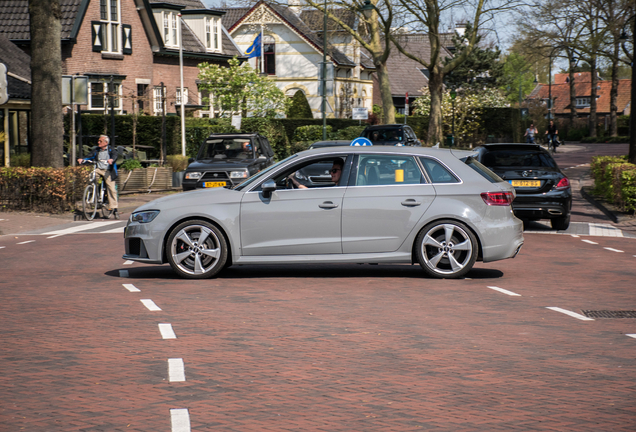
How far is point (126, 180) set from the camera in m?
25.0

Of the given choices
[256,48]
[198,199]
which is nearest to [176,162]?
[198,199]

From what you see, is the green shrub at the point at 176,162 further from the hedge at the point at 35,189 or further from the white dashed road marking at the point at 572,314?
the white dashed road marking at the point at 572,314

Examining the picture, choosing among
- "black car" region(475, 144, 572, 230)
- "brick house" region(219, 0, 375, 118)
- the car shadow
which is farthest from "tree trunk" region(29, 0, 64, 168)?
"brick house" region(219, 0, 375, 118)

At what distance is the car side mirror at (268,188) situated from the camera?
9.87 m

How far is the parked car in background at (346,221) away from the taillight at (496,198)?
1cm

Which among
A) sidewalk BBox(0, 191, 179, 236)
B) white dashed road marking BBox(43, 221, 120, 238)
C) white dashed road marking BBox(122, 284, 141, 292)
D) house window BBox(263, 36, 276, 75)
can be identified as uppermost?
house window BBox(263, 36, 276, 75)

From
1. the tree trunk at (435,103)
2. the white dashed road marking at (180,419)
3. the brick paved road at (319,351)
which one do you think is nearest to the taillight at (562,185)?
the brick paved road at (319,351)

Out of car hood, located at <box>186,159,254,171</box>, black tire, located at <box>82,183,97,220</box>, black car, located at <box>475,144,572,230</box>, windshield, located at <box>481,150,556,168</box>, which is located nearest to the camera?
black car, located at <box>475,144,572,230</box>

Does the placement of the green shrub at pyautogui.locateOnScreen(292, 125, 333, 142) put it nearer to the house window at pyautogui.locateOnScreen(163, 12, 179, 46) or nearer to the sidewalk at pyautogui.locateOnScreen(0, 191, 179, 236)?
the house window at pyautogui.locateOnScreen(163, 12, 179, 46)

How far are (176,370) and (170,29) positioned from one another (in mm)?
42576

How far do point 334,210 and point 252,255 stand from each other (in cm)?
110

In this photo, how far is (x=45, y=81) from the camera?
2017 centimetres

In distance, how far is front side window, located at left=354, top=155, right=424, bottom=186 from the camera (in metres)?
10.1

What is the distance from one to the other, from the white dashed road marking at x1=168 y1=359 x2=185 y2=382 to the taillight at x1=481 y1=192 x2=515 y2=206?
4.95 metres
